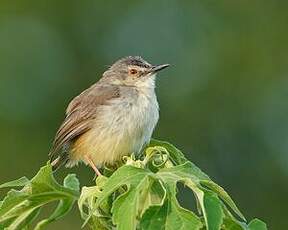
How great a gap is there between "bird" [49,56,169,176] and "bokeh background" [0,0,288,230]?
911 cm

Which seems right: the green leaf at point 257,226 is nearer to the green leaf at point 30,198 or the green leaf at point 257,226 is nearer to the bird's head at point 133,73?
the green leaf at point 30,198

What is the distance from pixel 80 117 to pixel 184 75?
43.5 ft

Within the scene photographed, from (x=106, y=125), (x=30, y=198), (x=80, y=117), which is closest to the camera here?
(x=30, y=198)

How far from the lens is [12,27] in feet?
69.1

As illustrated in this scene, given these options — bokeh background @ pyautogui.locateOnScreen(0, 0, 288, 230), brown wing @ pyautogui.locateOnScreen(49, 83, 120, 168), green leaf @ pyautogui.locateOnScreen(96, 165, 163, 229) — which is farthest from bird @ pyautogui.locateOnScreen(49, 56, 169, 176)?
bokeh background @ pyautogui.locateOnScreen(0, 0, 288, 230)

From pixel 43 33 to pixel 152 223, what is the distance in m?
17.2

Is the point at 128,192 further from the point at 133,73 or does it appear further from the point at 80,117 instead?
the point at 133,73

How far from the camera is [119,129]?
698 centimetres

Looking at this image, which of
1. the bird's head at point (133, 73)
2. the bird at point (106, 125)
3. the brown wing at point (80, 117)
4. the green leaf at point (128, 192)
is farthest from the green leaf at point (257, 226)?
the bird's head at point (133, 73)

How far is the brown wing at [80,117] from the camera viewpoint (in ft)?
23.6

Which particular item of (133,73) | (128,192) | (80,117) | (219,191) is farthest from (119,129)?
(128,192)

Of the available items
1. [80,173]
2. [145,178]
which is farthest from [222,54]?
[145,178]

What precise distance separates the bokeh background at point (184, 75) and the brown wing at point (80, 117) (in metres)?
9.09

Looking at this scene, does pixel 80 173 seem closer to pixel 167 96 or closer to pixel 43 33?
pixel 167 96
